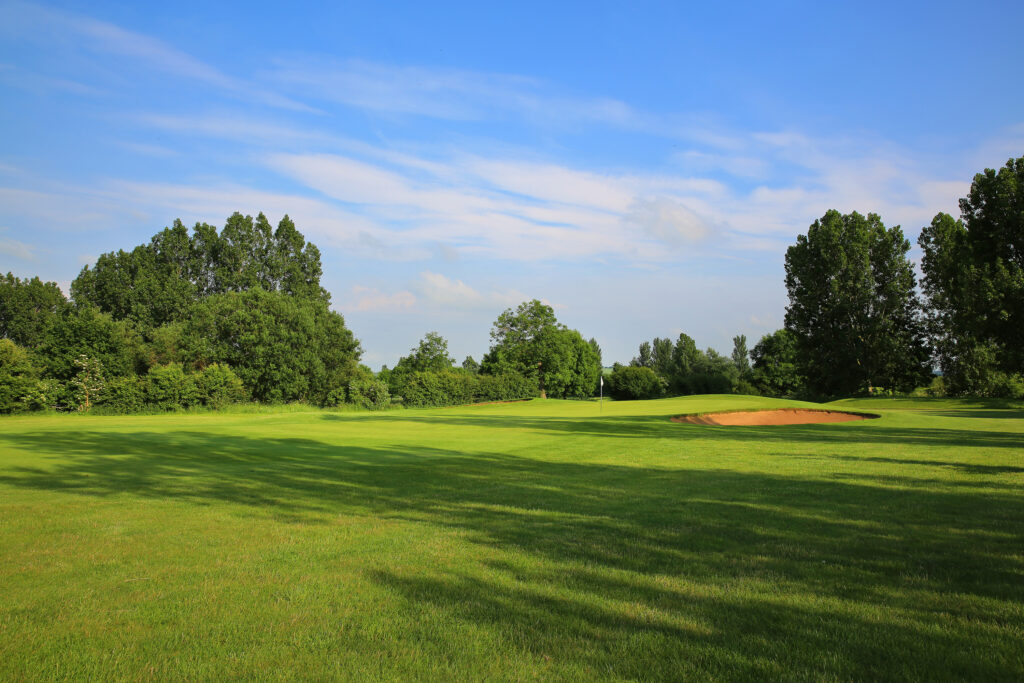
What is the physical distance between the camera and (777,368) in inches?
2977

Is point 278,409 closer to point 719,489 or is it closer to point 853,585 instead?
point 719,489

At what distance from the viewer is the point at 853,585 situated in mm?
4852

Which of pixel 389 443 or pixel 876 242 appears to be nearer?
pixel 389 443

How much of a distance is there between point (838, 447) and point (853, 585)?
13.0 metres

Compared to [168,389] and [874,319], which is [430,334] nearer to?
[168,389]

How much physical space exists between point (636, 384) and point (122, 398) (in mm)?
60241

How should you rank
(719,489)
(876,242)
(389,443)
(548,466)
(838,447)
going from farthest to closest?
(876,242), (389,443), (838,447), (548,466), (719,489)

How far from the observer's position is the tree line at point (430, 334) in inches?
1315

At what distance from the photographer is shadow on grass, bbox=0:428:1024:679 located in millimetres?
3668

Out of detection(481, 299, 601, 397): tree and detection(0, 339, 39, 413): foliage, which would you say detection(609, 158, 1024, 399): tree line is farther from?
detection(0, 339, 39, 413): foliage

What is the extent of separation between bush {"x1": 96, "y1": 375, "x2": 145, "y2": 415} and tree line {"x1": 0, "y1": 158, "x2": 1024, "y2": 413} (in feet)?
0.32

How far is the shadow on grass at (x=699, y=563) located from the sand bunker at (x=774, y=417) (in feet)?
66.3

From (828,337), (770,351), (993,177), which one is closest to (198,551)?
(993,177)

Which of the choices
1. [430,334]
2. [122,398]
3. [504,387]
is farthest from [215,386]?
[430,334]
